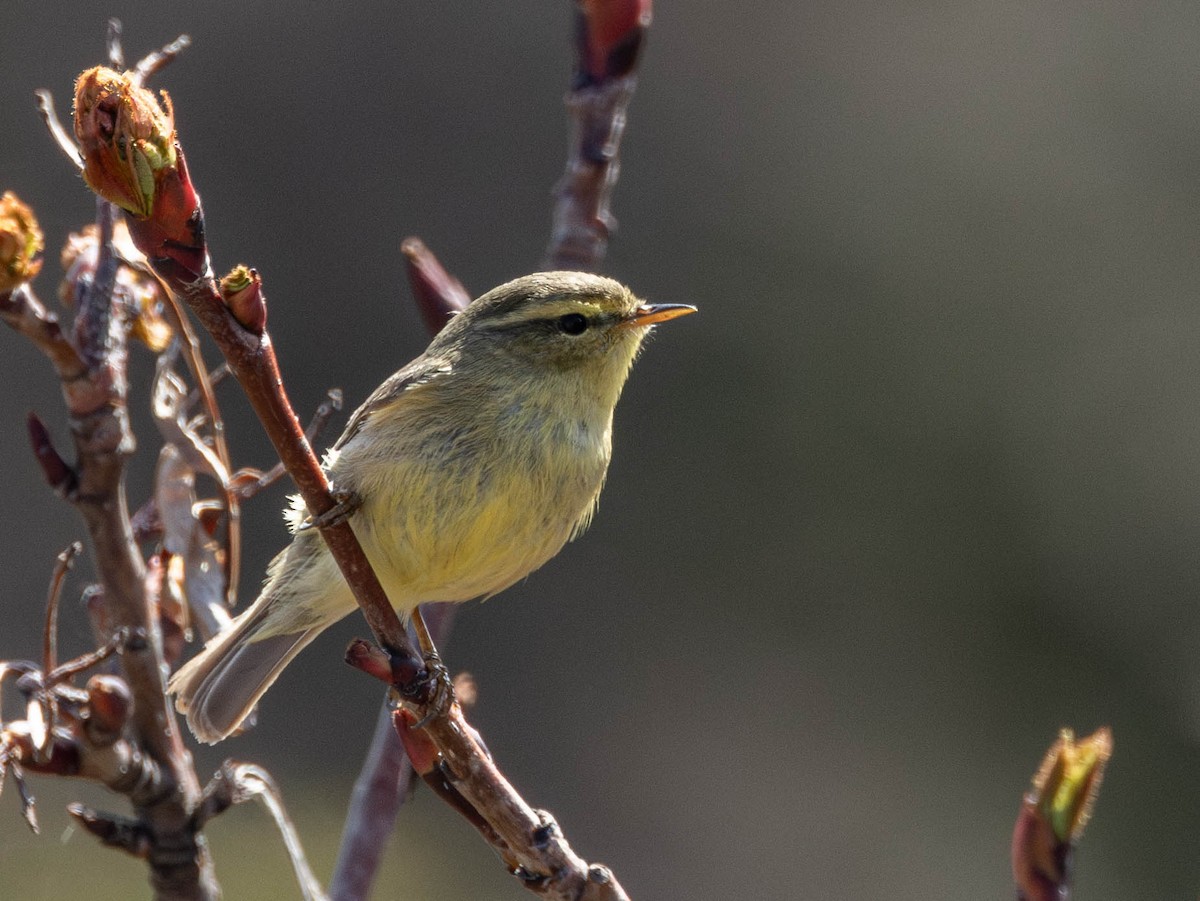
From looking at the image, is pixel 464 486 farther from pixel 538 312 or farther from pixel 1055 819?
pixel 1055 819

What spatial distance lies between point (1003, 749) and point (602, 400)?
170 inches

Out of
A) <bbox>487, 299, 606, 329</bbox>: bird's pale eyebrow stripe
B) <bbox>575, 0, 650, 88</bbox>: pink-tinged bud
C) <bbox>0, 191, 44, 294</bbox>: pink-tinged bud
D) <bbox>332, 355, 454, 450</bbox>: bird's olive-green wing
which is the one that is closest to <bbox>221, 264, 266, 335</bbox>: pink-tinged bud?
<bbox>0, 191, 44, 294</bbox>: pink-tinged bud

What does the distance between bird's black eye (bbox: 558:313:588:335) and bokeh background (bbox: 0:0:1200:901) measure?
3406 mm

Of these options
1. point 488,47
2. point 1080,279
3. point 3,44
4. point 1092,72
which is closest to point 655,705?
point 1080,279

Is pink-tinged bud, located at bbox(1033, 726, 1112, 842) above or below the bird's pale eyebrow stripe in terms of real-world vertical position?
below

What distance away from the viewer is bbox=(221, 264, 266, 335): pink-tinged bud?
139 centimetres

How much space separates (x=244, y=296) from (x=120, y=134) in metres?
0.21

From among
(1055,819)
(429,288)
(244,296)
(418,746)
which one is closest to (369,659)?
(418,746)

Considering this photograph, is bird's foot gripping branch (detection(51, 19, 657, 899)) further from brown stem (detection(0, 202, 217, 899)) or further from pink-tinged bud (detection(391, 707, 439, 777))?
brown stem (detection(0, 202, 217, 899))

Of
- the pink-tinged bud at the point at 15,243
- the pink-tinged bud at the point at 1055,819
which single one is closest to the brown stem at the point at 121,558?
the pink-tinged bud at the point at 15,243

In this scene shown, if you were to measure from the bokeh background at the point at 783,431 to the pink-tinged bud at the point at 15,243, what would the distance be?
4.44 meters

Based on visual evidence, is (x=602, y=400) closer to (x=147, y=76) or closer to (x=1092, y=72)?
(x=147, y=76)

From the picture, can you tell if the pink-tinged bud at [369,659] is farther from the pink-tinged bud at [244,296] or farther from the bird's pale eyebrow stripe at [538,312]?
the bird's pale eyebrow stripe at [538,312]

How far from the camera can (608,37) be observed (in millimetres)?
2404
